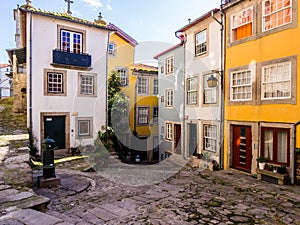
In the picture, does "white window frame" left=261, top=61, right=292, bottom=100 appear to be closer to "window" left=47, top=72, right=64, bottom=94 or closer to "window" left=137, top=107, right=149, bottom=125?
"window" left=47, top=72, right=64, bottom=94

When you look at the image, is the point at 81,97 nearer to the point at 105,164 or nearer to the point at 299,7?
the point at 105,164

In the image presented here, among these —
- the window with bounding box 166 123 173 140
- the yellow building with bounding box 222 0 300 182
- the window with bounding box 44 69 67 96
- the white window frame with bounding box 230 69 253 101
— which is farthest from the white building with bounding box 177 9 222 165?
the window with bounding box 44 69 67 96

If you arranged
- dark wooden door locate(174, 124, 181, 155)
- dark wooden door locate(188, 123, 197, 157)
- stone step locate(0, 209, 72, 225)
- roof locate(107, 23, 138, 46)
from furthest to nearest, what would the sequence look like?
roof locate(107, 23, 138, 46) < dark wooden door locate(174, 124, 181, 155) < dark wooden door locate(188, 123, 197, 157) < stone step locate(0, 209, 72, 225)

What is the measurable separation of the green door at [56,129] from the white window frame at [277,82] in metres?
10.9

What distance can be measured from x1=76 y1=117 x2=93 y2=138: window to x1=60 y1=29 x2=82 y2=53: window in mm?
4255

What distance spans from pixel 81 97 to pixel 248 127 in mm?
9688

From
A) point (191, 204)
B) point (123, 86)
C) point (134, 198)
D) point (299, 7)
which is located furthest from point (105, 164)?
point (299, 7)

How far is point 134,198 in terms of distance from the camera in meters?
6.18

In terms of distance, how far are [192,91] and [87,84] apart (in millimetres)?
6611

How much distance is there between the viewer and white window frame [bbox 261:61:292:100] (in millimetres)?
8336

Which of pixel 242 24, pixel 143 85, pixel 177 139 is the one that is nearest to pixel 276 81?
pixel 242 24

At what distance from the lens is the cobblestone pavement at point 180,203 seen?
15.9 feet

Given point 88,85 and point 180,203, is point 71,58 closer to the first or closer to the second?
point 88,85

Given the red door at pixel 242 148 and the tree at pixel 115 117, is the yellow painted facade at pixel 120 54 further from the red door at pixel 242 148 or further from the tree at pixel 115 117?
the red door at pixel 242 148
